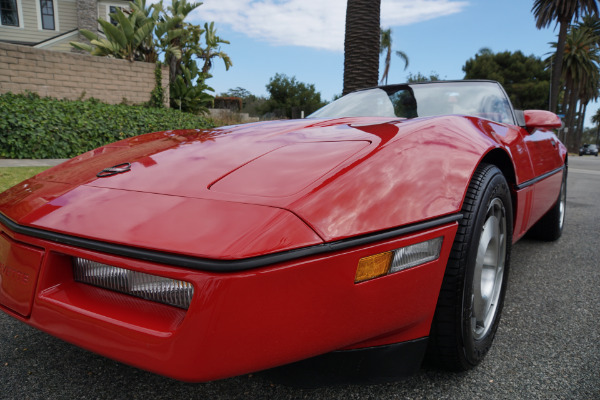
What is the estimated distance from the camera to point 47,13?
702 inches

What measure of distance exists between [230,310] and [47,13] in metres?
21.7

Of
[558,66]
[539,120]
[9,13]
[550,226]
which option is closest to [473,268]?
[539,120]

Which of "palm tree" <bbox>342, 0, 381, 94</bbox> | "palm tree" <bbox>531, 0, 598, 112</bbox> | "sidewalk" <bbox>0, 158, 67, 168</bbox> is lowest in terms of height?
"sidewalk" <bbox>0, 158, 67, 168</bbox>

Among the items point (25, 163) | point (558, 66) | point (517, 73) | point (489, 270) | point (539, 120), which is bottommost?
point (25, 163)

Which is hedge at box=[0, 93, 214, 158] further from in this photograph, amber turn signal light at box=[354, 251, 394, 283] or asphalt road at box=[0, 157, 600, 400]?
amber turn signal light at box=[354, 251, 394, 283]

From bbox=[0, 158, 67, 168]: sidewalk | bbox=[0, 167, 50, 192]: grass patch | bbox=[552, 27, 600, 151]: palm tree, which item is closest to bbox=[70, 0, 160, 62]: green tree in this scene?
bbox=[0, 158, 67, 168]: sidewalk

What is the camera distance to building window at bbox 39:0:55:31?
17755 mm

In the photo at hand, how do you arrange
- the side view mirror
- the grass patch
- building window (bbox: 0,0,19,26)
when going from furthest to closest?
building window (bbox: 0,0,19,26)
the grass patch
the side view mirror

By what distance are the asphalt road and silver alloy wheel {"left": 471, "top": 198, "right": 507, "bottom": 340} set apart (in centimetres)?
15

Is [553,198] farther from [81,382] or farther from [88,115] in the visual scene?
[88,115]

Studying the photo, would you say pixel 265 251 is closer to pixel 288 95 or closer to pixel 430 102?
pixel 430 102

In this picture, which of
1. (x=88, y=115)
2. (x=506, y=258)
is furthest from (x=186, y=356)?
(x=88, y=115)

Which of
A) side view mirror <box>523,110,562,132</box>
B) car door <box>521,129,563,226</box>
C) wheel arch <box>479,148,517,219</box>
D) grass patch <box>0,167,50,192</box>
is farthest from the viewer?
grass patch <box>0,167,50,192</box>

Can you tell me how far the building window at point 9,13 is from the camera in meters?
17.1
